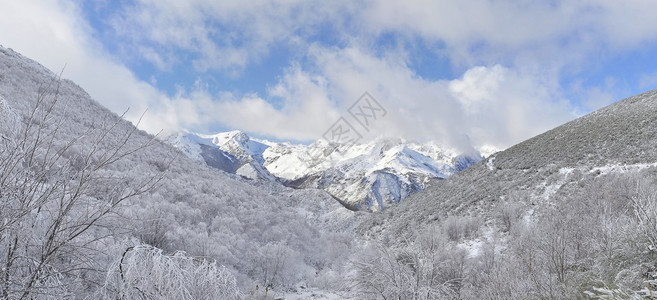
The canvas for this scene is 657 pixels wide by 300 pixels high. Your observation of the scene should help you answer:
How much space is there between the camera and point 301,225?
32219 millimetres

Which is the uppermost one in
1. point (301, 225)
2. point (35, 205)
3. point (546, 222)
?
point (546, 222)

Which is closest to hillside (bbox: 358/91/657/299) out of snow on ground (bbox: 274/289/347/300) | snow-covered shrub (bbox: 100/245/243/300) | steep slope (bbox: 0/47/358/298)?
snow-covered shrub (bbox: 100/245/243/300)

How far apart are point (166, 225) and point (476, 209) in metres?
24.1

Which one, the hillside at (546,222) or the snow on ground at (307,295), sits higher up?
the hillside at (546,222)

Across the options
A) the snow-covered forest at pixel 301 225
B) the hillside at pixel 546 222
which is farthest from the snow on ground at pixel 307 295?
the hillside at pixel 546 222

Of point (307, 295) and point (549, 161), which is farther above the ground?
point (549, 161)

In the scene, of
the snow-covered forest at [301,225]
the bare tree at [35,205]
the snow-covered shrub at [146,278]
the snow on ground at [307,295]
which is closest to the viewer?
the bare tree at [35,205]

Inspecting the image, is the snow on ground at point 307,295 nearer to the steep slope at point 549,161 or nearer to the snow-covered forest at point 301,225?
the snow-covered forest at point 301,225

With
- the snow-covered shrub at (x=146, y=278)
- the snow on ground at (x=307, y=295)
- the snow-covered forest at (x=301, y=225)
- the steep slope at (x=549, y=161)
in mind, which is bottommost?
the snow on ground at (x=307, y=295)

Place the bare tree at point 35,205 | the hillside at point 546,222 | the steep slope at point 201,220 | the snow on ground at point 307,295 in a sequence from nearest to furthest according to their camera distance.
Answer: the bare tree at point 35,205, the hillside at point 546,222, the steep slope at point 201,220, the snow on ground at point 307,295

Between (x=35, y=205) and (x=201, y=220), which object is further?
(x=201, y=220)

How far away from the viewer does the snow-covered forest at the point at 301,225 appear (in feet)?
11.5

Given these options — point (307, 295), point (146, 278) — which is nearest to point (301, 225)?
Answer: point (307, 295)

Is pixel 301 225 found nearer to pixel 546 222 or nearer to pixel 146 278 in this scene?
pixel 546 222
